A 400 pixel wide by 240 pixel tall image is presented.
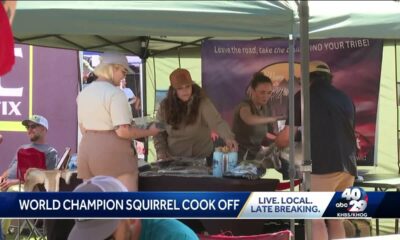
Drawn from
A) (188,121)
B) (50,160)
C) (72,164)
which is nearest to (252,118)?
(188,121)

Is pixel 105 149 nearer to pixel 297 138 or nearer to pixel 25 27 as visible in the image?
pixel 25 27

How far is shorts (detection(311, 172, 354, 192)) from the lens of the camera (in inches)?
164

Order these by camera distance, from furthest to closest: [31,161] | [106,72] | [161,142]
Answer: [31,161], [161,142], [106,72]

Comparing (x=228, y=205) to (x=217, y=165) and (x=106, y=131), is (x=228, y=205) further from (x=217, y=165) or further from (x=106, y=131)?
(x=106, y=131)

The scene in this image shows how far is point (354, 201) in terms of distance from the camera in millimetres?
3291

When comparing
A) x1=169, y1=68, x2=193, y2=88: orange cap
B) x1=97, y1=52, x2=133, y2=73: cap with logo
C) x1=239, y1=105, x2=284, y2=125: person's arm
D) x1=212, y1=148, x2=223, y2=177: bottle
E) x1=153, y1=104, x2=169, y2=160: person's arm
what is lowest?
x1=212, y1=148, x2=223, y2=177: bottle

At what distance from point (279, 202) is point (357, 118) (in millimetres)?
2421

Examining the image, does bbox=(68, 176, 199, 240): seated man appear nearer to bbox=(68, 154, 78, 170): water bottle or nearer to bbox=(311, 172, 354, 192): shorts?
bbox=(311, 172, 354, 192): shorts

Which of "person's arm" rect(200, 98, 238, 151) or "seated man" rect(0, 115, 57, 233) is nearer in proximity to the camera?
"person's arm" rect(200, 98, 238, 151)

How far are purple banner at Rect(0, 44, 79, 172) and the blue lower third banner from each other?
14.3ft

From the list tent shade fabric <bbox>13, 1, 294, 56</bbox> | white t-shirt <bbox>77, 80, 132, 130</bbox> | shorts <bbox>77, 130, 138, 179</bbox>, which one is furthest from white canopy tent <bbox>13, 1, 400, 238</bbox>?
shorts <bbox>77, 130, 138, 179</bbox>

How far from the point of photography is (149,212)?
3053 mm

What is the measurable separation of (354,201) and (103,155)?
1697 mm

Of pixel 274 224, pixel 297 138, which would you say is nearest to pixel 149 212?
pixel 274 224
